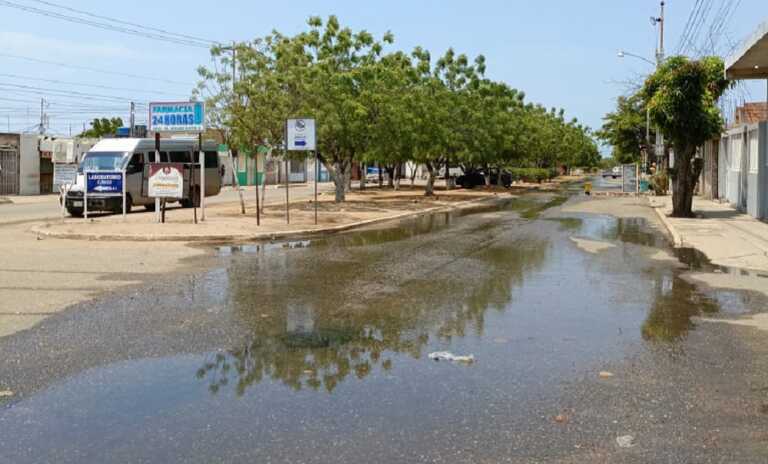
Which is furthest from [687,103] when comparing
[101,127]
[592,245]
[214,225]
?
[101,127]

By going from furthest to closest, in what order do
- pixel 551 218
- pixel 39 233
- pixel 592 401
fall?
pixel 551 218
pixel 39 233
pixel 592 401

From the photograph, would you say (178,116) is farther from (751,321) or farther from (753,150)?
(753,150)

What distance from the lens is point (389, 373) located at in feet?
21.7

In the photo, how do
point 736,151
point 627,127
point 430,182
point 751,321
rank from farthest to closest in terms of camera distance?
point 627,127 < point 430,182 < point 736,151 < point 751,321

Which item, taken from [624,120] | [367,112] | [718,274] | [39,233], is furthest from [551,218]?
[624,120]

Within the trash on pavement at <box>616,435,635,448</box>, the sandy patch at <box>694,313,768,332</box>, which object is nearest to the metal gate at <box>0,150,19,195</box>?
the sandy patch at <box>694,313,768,332</box>

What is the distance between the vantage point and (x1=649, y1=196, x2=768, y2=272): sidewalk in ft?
48.7

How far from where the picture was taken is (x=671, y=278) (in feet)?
40.8

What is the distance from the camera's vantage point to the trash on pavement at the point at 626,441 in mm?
4906

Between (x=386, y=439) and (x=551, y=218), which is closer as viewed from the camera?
(x=386, y=439)

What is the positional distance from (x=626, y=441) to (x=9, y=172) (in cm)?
4394

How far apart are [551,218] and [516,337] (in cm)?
1908

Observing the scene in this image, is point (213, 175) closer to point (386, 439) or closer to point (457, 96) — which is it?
point (457, 96)

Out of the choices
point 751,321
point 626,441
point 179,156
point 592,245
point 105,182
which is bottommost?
point 626,441
